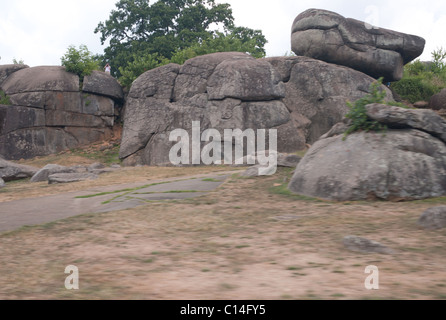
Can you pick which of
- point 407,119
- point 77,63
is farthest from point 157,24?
point 407,119

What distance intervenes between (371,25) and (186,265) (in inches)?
668

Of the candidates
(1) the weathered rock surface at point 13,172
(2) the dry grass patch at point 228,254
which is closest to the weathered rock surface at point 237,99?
(1) the weathered rock surface at point 13,172

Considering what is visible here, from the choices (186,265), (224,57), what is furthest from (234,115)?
(186,265)

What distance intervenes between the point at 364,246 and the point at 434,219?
4.02 ft

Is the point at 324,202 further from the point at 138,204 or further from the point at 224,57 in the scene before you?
the point at 224,57

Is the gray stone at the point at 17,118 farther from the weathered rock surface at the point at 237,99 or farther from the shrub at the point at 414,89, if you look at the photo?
the shrub at the point at 414,89

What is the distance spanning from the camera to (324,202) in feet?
21.2

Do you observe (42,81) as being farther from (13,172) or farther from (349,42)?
(349,42)

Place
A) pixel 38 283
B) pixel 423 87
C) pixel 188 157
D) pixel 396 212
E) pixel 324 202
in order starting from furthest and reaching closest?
pixel 423 87 < pixel 188 157 < pixel 324 202 < pixel 396 212 < pixel 38 283

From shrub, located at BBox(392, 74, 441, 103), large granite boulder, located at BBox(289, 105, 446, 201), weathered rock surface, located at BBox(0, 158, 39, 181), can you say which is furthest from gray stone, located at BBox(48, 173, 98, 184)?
shrub, located at BBox(392, 74, 441, 103)

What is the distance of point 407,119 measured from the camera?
23.7 ft

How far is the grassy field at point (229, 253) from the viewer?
3039mm

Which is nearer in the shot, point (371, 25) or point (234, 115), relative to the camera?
point (234, 115)

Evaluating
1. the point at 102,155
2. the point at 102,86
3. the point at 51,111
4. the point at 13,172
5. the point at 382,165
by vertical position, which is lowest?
the point at 13,172
